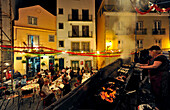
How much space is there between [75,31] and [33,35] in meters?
7.18

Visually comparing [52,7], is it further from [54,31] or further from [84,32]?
[84,32]

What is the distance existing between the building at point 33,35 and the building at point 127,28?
9.64 m

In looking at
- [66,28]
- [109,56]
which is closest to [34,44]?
[66,28]

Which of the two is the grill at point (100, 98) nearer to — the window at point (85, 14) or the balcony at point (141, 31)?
the balcony at point (141, 31)

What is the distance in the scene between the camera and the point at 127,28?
16.9m

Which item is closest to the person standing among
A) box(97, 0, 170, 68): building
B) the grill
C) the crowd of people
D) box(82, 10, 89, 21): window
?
the grill

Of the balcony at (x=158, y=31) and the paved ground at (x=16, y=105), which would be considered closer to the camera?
the paved ground at (x=16, y=105)

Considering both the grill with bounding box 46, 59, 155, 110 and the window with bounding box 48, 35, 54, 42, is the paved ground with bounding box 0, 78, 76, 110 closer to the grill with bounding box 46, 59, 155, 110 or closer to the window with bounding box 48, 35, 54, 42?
the grill with bounding box 46, 59, 155, 110

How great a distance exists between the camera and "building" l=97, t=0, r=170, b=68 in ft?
54.3

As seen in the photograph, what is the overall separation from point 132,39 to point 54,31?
46.8 feet

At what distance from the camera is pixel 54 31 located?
1752cm

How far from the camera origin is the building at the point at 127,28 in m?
16.5

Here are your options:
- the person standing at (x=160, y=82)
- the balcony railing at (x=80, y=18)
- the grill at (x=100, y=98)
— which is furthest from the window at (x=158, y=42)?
the person standing at (x=160, y=82)

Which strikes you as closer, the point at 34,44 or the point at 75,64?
the point at 34,44
